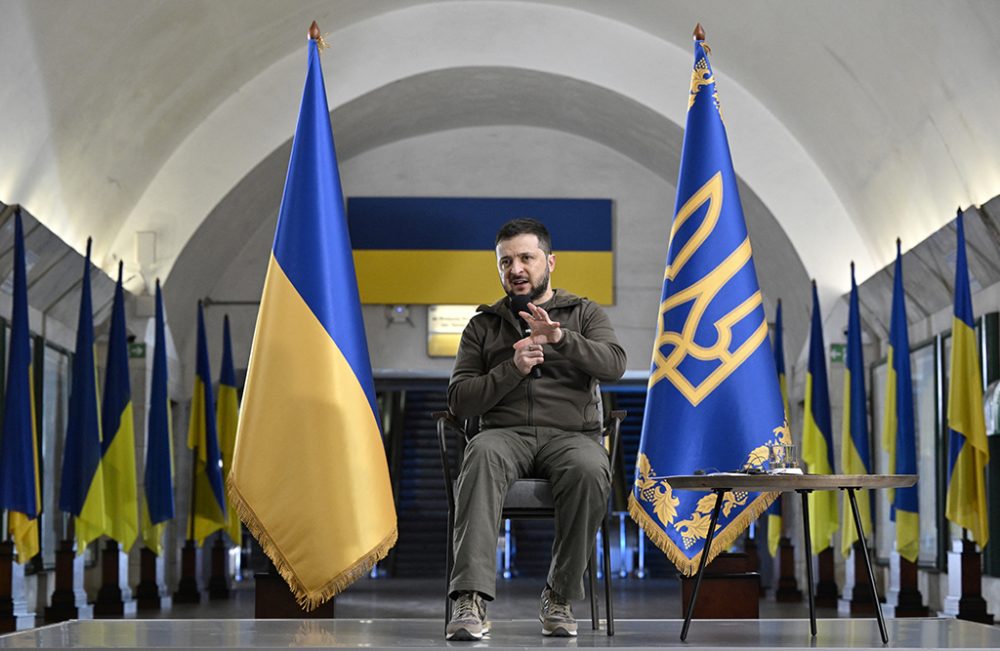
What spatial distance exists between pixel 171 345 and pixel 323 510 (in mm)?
7788

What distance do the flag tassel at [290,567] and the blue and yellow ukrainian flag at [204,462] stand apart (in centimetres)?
634

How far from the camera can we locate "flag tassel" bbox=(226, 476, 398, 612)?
14.0 ft

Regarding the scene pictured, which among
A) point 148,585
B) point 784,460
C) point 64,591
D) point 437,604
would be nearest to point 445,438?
point 784,460

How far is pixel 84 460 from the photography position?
813cm

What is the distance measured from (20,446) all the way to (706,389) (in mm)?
3905

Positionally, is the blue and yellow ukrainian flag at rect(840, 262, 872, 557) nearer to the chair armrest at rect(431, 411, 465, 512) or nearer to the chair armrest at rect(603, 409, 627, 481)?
the chair armrest at rect(603, 409, 627, 481)

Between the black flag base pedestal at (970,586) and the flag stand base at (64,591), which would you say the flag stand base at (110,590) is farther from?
the black flag base pedestal at (970,586)

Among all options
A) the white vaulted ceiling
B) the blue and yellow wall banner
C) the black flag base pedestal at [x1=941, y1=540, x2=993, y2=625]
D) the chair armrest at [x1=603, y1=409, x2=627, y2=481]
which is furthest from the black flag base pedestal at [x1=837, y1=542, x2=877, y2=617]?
the chair armrest at [x1=603, y1=409, x2=627, y2=481]

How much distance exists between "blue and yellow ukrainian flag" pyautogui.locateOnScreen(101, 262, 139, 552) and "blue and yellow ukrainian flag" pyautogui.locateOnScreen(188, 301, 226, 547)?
5.62 ft

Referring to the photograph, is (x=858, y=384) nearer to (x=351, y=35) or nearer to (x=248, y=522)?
(x=351, y=35)

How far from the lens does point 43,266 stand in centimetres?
883

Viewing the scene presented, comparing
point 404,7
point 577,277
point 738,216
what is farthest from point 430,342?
point 738,216

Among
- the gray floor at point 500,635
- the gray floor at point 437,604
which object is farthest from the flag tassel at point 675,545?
the gray floor at point 437,604

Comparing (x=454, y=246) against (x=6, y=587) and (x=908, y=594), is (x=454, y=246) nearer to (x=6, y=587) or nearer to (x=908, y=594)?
(x=908, y=594)
